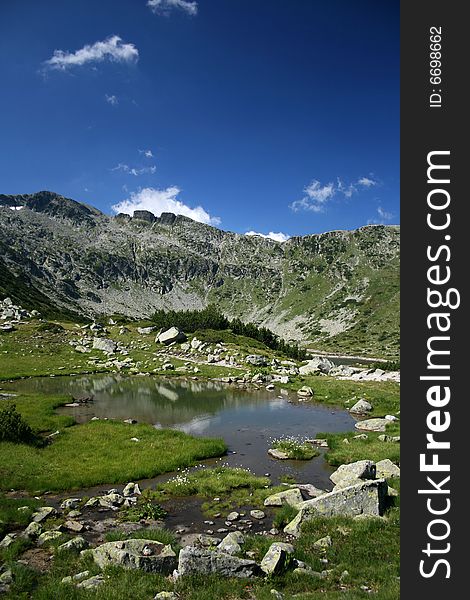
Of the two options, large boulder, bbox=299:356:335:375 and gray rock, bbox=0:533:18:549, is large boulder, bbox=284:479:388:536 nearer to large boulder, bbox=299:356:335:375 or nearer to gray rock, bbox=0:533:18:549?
gray rock, bbox=0:533:18:549

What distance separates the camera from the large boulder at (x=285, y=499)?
2049 cm

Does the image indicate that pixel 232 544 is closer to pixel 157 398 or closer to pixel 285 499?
pixel 285 499

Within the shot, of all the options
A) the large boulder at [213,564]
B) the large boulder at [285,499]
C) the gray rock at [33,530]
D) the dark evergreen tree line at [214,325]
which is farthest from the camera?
the dark evergreen tree line at [214,325]

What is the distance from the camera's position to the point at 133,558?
13023mm

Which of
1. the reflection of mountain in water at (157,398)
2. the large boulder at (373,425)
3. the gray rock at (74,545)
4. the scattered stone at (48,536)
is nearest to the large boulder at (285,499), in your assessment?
the gray rock at (74,545)

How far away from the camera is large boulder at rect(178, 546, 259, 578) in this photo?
1260 cm

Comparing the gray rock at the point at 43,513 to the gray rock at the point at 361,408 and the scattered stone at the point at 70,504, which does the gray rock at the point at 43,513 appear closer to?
the scattered stone at the point at 70,504

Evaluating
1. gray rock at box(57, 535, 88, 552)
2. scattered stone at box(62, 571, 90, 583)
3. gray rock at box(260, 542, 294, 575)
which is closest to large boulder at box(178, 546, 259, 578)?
gray rock at box(260, 542, 294, 575)

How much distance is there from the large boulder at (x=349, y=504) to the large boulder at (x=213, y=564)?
4994mm

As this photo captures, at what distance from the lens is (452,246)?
8477mm

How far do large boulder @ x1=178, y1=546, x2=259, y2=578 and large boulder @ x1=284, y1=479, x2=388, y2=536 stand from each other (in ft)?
16.4

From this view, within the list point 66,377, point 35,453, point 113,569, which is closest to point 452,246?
point 113,569

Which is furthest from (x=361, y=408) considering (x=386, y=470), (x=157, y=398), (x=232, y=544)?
(x=232, y=544)

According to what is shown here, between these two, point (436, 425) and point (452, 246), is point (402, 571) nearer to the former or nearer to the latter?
point (436, 425)
